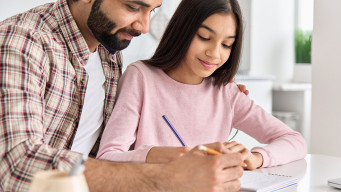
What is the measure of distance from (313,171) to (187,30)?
0.60 m

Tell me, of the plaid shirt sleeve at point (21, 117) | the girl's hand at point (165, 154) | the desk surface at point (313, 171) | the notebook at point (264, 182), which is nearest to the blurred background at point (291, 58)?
the desk surface at point (313, 171)

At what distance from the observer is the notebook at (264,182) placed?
112 cm

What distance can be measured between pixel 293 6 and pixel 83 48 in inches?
151

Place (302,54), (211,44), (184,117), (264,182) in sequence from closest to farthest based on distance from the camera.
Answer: (264,182)
(211,44)
(184,117)
(302,54)

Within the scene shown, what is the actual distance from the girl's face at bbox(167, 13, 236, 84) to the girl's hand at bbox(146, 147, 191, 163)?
426 mm

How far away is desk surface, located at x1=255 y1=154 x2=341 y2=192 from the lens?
1.26 meters

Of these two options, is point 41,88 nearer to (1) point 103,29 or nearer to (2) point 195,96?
(1) point 103,29

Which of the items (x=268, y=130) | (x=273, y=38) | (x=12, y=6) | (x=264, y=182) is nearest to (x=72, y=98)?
(x=264, y=182)

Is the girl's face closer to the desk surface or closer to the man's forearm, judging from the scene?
the desk surface

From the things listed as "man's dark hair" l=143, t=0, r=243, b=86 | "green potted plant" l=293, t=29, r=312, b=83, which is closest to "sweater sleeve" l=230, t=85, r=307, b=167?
"man's dark hair" l=143, t=0, r=243, b=86

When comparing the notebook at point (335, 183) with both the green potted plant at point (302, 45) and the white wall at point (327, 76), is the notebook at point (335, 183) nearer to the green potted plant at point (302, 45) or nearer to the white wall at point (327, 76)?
the white wall at point (327, 76)

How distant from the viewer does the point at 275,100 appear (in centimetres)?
462

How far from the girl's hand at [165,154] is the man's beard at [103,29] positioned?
382 mm

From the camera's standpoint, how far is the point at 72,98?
1.38 metres
